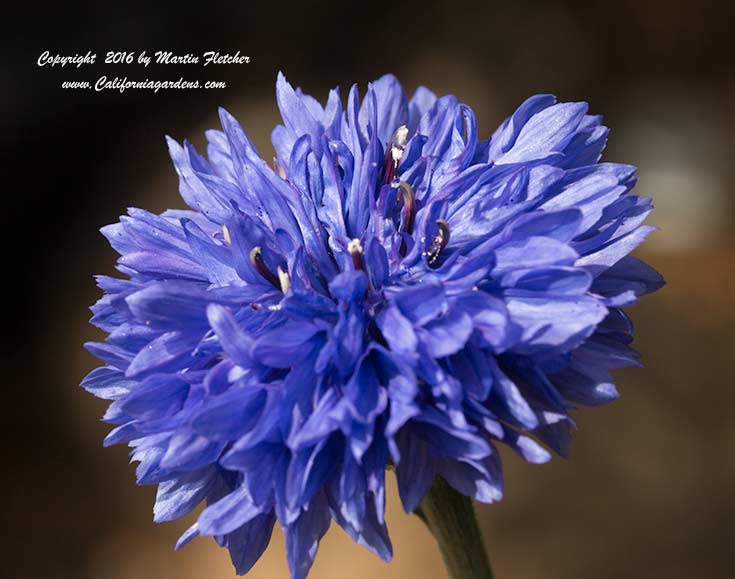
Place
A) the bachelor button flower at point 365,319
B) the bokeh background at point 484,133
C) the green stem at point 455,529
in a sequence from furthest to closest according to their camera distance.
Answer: the bokeh background at point 484,133 < the green stem at point 455,529 < the bachelor button flower at point 365,319

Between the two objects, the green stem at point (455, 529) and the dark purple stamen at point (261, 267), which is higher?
the dark purple stamen at point (261, 267)

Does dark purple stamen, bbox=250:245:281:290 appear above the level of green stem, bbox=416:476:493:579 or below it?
above

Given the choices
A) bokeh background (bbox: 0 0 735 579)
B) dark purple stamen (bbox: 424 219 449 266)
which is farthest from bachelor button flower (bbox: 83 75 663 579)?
bokeh background (bbox: 0 0 735 579)

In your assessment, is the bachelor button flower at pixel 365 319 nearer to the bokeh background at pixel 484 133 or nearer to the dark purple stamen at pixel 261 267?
the dark purple stamen at pixel 261 267

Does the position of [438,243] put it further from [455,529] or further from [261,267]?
[455,529]

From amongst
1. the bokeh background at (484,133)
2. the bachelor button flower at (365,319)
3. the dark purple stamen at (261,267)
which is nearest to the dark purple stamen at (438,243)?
the bachelor button flower at (365,319)

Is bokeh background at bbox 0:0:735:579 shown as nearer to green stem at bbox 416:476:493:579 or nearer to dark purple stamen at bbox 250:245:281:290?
green stem at bbox 416:476:493:579

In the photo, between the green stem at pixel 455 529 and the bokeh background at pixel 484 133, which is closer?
the green stem at pixel 455 529
